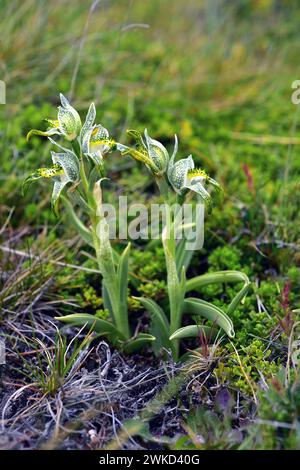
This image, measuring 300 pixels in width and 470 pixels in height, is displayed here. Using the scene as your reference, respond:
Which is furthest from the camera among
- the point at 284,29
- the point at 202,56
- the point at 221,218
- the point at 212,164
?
the point at 284,29

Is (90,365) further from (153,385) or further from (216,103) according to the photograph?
(216,103)

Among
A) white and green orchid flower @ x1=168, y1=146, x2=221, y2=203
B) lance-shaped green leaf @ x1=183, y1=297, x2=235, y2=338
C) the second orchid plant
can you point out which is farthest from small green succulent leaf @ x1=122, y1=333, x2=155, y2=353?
white and green orchid flower @ x1=168, y1=146, x2=221, y2=203

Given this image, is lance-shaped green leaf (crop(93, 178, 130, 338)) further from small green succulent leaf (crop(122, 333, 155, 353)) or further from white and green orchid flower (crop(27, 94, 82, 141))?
white and green orchid flower (crop(27, 94, 82, 141))

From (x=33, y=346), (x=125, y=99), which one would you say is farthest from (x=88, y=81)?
(x=33, y=346)

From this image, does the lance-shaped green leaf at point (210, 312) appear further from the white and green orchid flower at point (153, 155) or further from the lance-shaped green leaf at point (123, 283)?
the white and green orchid flower at point (153, 155)

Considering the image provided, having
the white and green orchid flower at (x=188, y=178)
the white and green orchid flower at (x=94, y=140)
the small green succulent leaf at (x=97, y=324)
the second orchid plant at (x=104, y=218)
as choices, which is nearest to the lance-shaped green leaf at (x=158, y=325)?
the second orchid plant at (x=104, y=218)

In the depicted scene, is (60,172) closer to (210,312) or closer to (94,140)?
(94,140)
